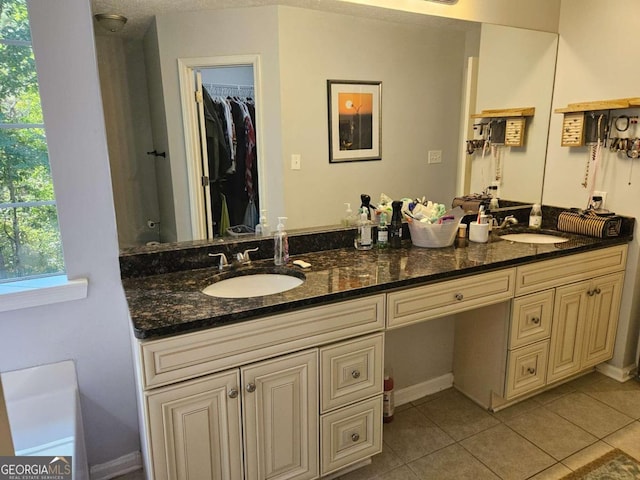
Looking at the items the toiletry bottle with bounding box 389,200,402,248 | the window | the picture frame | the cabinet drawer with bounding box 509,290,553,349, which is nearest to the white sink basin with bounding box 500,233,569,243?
the cabinet drawer with bounding box 509,290,553,349

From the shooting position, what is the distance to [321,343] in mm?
1564

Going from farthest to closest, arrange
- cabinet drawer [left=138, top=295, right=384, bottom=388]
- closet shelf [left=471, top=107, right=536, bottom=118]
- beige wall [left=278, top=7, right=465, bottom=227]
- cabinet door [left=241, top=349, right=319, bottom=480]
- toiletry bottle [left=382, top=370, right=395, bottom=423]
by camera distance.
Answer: closet shelf [left=471, top=107, right=536, bottom=118] → toiletry bottle [left=382, top=370, right=395, bottom=423] → beige wall [left=278, top=7, right=465, bottom=227] → cabinet door [left=241, top=349, right=319, bottom=480] → cabinet drawer [left=138, top=295, right=384, bottom=388]

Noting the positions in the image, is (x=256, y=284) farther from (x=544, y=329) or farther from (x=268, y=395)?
(x=544, y=329)

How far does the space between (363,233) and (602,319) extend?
1.47 meters

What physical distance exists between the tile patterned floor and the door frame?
3.66ft

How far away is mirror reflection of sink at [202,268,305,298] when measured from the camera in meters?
1.73

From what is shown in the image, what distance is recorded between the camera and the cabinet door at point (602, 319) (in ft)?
7.75

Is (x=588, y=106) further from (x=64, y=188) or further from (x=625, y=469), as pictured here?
(x=64, y=188)

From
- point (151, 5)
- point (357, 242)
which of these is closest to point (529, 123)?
point (357, 242)

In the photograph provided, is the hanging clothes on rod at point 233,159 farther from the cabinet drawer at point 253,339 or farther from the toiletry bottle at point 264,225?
the cabinet drawer at point 253,339

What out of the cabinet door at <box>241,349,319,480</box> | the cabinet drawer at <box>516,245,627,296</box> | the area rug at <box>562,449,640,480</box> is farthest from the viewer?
the cabinet drawer at <box>516,245,627,296</box>

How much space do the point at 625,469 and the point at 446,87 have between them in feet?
6.26

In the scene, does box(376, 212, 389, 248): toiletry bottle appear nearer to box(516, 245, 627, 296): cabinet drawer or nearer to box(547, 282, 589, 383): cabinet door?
box(516, 245, 627, 296): cabinet drawer

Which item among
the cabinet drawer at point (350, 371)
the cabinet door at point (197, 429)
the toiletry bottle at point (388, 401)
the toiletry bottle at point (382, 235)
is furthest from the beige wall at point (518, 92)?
the cabinet door at point (197, 429)
